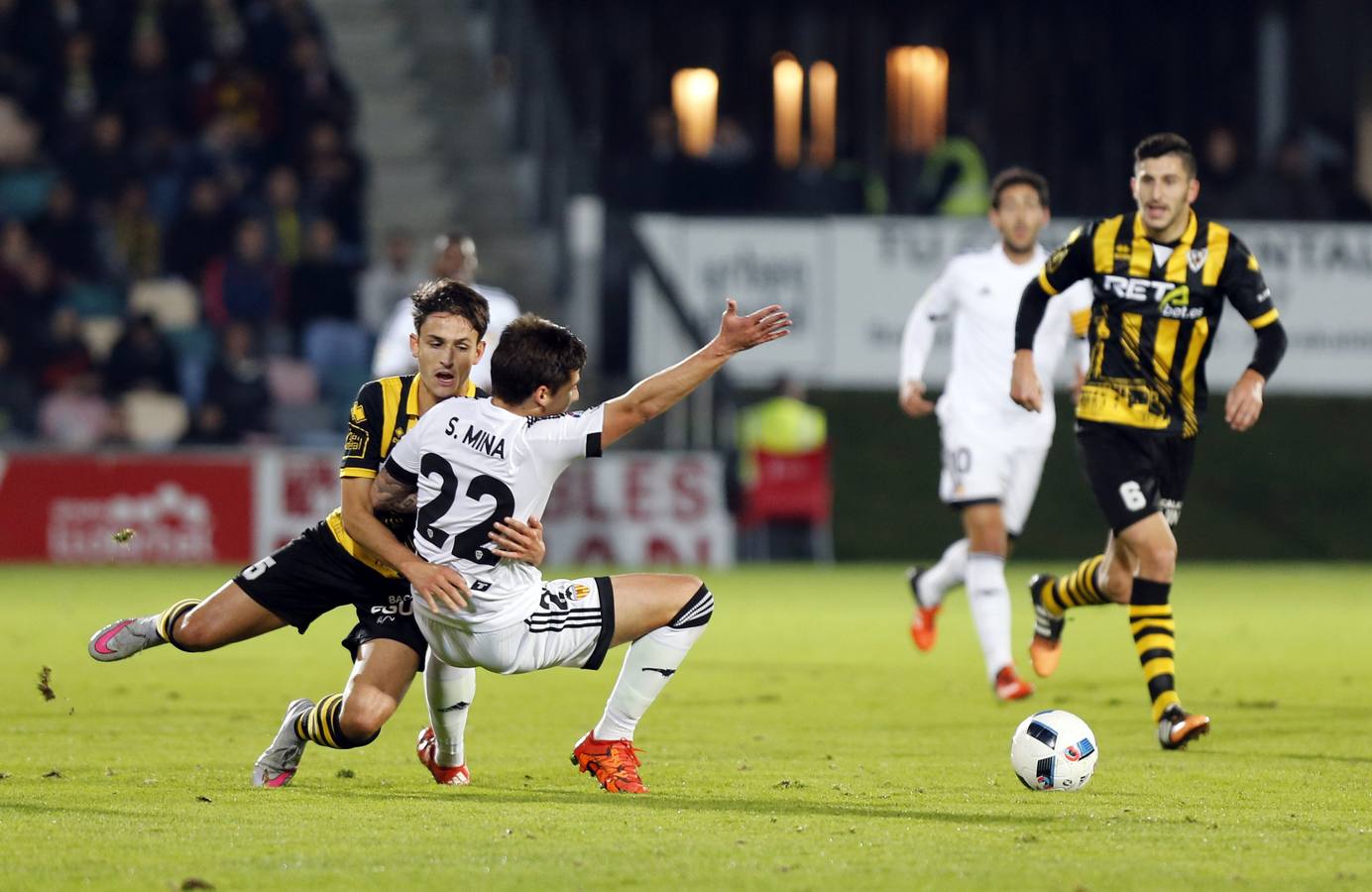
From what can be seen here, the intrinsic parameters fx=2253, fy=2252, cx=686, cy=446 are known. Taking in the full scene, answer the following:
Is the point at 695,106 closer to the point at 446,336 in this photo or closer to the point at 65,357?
the point at 65,357

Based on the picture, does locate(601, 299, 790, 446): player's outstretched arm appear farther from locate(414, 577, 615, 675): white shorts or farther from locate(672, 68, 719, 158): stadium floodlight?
locate(672, 68, 719, 158): stadium floodlight

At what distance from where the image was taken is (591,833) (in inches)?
223

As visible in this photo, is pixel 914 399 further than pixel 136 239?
No

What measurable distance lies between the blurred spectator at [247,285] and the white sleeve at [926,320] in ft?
33.3

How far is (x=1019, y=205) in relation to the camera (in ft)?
31.7

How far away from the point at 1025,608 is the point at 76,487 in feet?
25.7

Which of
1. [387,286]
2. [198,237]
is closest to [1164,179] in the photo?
→ [387,286]

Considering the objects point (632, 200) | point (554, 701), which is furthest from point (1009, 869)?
point (632, 200)

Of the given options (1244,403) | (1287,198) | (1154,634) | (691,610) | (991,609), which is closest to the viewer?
(691,610)

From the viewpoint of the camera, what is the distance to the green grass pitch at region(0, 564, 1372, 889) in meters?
5.17

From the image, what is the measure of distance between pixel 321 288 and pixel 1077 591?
11182 mm

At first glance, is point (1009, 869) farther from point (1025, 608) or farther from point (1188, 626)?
point (1025, 608)

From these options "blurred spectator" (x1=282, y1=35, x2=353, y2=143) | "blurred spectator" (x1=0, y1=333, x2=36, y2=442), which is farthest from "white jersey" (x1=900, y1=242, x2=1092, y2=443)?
"blurred spectator" (x1=282, y1=35, x2=353, y2=143)

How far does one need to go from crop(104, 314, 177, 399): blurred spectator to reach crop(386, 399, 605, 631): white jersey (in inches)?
496
